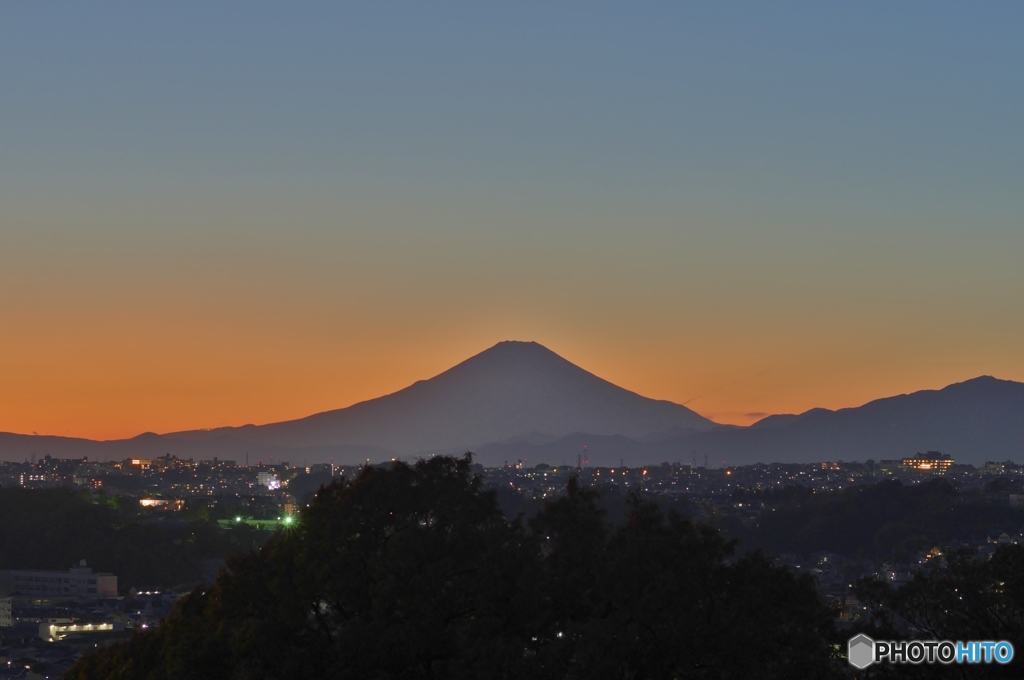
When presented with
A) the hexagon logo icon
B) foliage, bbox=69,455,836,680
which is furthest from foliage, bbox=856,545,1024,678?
foliage, bbox=69,455,836,680

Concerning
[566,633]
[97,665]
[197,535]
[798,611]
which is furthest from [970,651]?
[197,535]

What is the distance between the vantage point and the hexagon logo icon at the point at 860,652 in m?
13.3

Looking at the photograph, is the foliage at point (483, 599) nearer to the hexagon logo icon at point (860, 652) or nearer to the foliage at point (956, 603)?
the hexagon logo icon at point (860, 652)

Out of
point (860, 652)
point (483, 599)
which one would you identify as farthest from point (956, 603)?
point (483, 599)

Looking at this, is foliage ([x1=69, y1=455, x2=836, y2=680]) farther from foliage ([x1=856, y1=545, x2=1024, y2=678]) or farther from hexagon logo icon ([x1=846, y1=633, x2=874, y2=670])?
foliage ([x1=856, y1=545, x2=1024, y2=678])

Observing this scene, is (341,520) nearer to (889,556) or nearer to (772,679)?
(772,679)

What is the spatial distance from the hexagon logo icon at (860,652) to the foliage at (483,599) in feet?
0.89

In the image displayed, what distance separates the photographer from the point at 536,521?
44.0ft

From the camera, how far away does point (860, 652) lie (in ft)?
43.8

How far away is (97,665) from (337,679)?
12.7 ft

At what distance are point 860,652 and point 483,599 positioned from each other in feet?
11.7

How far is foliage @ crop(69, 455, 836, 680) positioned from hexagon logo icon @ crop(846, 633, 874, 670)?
27 centimetres

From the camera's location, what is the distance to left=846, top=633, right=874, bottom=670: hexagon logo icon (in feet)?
43.6

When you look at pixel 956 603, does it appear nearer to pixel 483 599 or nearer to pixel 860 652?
pixel 860 652
